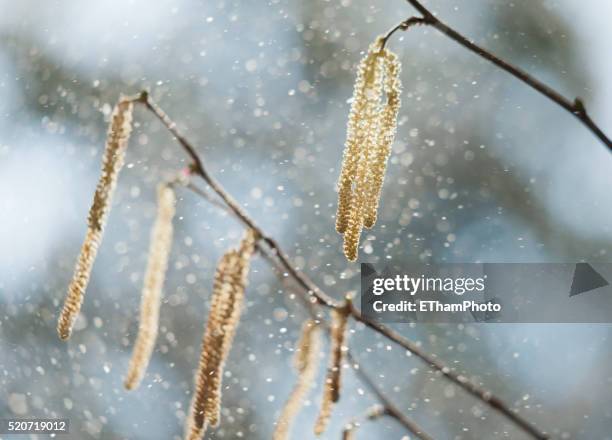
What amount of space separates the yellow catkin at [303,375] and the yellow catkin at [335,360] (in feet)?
0.04

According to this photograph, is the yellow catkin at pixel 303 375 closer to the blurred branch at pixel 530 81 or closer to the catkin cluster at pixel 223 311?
the catkin cluster at pixel 223 311

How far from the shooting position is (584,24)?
4.16 metres

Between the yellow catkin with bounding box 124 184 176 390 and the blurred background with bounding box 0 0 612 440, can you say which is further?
the blurred background with bounding box 0 0 612 440

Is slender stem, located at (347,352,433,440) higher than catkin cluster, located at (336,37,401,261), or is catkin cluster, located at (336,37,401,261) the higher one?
catkin cluster, located at (336,37,401,261)

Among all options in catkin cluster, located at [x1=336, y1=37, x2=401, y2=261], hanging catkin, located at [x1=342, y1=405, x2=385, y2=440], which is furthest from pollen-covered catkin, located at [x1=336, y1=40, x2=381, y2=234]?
A: hanging catkin, located at [x1=342, y1=405, x2=385, y2=440]

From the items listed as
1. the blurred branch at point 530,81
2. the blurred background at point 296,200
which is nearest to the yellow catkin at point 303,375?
the blurred branch at point 530,81

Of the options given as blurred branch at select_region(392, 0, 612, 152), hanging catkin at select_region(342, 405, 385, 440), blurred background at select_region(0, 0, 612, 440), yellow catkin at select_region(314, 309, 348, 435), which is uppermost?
blurred background at select_region(0, 0, 612, 440)

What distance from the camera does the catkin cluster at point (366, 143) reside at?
39cm

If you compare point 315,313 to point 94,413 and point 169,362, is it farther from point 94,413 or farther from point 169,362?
point 94,413

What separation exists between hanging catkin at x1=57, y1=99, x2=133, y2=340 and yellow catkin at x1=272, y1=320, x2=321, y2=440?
0.11 metres

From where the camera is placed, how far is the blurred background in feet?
12.2

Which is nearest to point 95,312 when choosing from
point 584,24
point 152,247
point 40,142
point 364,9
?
point 40,142

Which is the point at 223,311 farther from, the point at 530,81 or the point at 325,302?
the point at 530,81

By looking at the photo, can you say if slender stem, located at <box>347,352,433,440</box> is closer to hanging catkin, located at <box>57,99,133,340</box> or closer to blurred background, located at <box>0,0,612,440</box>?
hanging catkin, located at <box>57,99,133,340</box>
